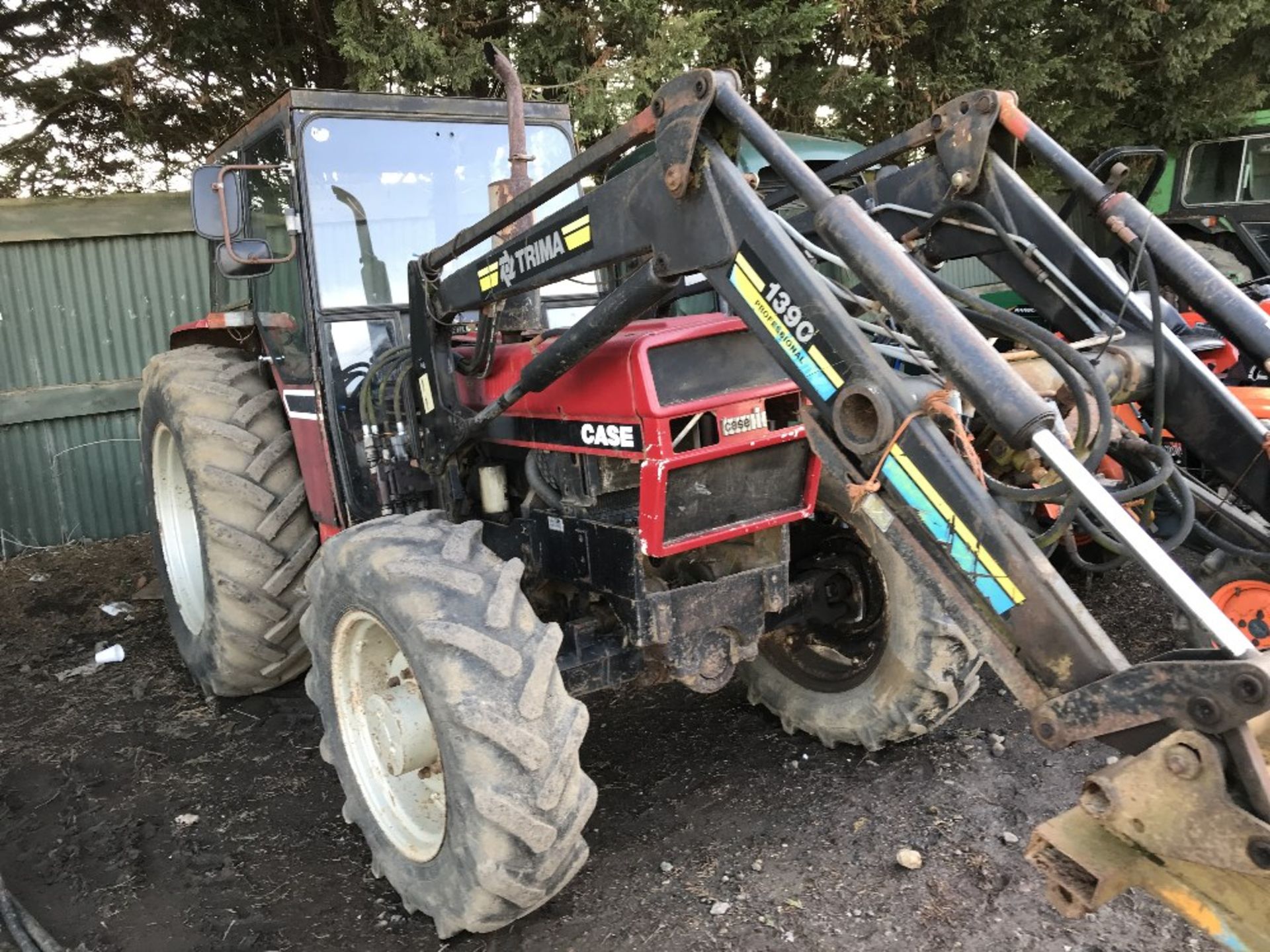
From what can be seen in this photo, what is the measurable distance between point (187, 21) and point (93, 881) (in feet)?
19.7

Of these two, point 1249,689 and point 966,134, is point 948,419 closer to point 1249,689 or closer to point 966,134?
point 1249,689

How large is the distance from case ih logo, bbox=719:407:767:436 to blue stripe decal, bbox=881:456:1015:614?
0.76 meters

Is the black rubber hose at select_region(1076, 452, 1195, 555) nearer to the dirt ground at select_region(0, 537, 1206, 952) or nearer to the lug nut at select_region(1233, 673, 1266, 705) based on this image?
the lug nut at select_region(1233, 673, 1266, 705)

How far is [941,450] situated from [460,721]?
122 centimetres

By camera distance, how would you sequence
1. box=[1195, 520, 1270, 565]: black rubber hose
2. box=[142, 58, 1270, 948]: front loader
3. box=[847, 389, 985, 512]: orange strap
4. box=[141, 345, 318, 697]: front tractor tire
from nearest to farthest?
box=[142, 58, 1270, 948]: front loader
box=[847, 389, 985, 512]: orange strap
box=[1195, 520, 1270, 565]: black rubber hose
box=[141, 345, 318, 697]: front tractor tire

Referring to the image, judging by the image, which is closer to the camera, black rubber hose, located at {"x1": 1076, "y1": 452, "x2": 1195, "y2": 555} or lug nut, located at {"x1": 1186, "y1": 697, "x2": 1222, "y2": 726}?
lug nut, located at {"x1": 1186, "y1": 697, "x2": 1222, "y2": 726}

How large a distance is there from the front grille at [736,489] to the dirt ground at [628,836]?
1023 mm

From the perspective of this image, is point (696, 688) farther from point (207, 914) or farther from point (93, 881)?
point (93, 881)

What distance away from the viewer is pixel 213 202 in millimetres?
3252

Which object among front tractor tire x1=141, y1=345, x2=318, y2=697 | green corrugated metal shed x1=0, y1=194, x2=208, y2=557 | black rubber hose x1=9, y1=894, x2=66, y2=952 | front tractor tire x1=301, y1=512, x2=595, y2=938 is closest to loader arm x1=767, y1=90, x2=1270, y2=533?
front tractor tire x1=301, y1=512, x2=595, y2=938

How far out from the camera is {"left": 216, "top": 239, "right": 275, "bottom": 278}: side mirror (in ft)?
10.6

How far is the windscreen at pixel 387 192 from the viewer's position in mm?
3490

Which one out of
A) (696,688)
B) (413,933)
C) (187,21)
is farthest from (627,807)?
(187,21)

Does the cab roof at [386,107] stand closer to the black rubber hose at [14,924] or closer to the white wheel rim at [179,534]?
the white wheel rim at [179,534]
